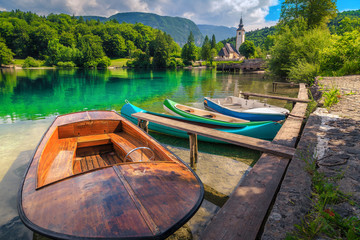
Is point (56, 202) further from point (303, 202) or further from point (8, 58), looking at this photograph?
point (8, 58)

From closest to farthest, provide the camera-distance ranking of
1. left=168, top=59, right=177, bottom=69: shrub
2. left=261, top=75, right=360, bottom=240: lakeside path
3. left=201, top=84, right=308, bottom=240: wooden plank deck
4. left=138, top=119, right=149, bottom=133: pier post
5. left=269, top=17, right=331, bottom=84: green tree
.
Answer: left=261, top=75, right=360, bottom=240: lakeside path, left=201, top=84, right=308, bottom=240: wooden plank deck, left=138, top=119, right=149, bottom=133: pier post, left=269, top=17, right=331, bottom=84: green tree, left=168, top=59, right=177, bottom=69: shrub

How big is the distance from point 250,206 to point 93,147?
4734mm

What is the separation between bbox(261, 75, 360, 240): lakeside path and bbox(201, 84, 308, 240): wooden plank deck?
268 mm

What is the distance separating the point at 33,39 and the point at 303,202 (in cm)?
11566

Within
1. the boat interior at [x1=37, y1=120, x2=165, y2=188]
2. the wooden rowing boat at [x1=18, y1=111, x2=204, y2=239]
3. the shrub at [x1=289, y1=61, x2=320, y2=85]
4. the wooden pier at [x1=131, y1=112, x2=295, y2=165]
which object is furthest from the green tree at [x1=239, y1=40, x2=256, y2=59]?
the wooden rowing boat at [x1=18, y1=111, x2=204, y2=239]

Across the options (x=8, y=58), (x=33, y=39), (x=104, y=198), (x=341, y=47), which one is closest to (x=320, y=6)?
(x=341, y=47)

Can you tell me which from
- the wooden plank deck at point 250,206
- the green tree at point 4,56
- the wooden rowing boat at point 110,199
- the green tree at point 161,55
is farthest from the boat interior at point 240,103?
the green tree at point 4,56

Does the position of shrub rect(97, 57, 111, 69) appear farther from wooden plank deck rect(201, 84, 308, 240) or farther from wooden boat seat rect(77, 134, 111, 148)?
wooden plank deck rect(201, 84, 308, 240)

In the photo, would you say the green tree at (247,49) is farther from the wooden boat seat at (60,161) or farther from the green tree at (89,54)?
the wooden boat seat at (60,161)

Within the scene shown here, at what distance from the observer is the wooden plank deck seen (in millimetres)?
2156

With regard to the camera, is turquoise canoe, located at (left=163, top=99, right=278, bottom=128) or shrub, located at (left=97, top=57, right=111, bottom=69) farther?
shrub, located at (left=97, top=57, right=111, bottom=69)

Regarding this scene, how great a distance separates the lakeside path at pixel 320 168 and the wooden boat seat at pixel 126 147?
307cm

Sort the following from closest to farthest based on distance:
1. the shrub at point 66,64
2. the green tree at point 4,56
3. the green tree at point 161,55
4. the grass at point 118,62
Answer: the green tree at point 4,56 → the shrub at point 66,64 → the green tree at point 161,55 → the grass at point 118,62

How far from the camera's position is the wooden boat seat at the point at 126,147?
4.86 m
